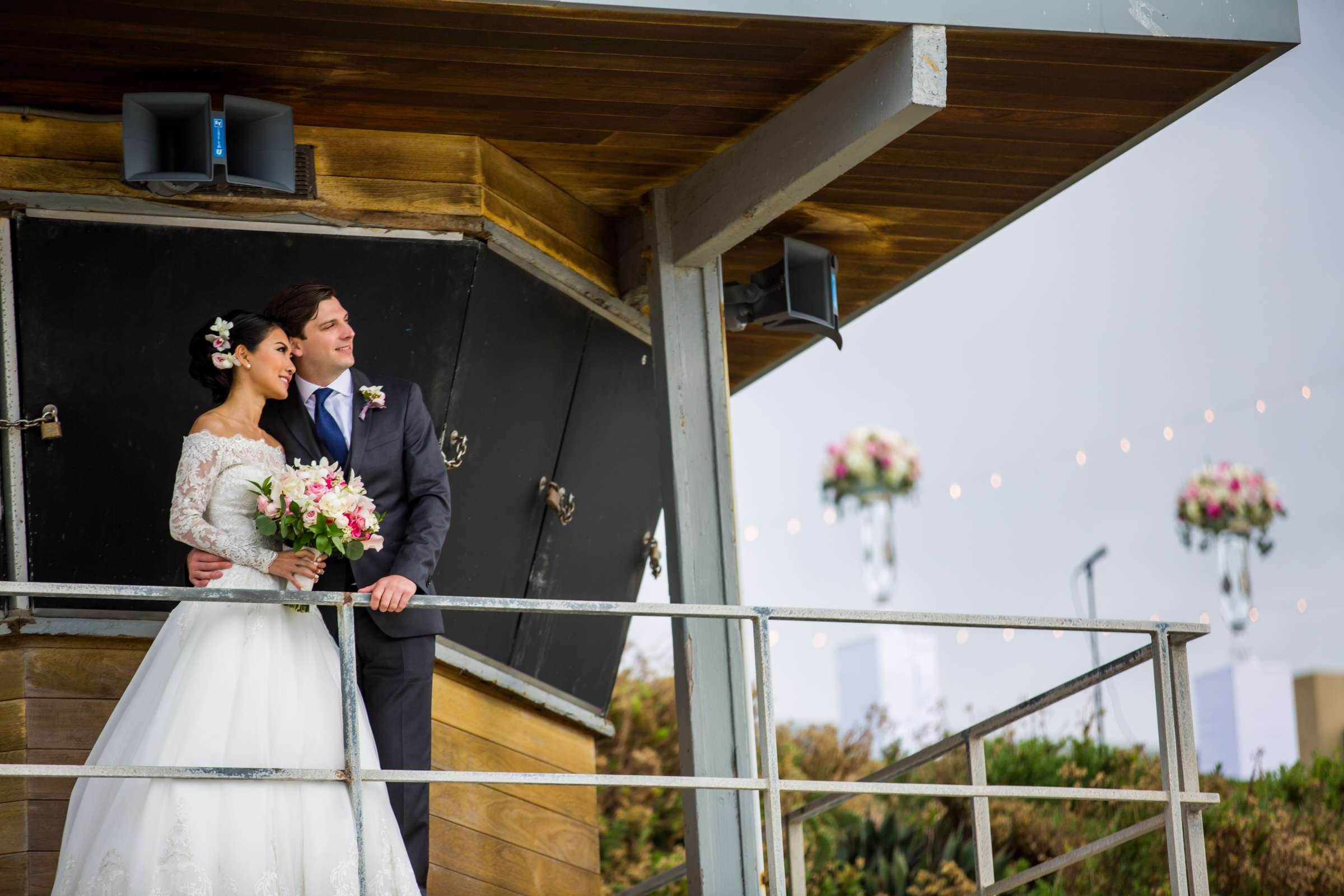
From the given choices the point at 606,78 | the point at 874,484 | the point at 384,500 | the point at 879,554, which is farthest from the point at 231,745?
the point at 874,484

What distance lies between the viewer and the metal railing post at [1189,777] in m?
5.05

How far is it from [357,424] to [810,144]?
1845 millimetres

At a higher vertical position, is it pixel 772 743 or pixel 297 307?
pixel 297 307

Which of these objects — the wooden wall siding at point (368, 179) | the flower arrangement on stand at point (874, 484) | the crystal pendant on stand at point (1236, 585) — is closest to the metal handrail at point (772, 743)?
the wooden wall siding at point (368, 179)

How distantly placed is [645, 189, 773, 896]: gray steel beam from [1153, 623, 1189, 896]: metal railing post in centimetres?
151

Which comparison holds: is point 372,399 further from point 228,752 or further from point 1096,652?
point 1096,652

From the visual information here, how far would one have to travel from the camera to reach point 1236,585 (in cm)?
1830

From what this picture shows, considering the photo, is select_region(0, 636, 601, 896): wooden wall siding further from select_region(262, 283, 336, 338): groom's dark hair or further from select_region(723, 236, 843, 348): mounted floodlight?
select_region(723, 236, 843, 348): mounted floodlight

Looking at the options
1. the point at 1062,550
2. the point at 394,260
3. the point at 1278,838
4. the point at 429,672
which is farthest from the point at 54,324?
the point at 1062,550

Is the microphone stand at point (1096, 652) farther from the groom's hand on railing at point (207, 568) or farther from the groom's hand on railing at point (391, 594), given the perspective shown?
the groom's hand on railing at point (207, 568)

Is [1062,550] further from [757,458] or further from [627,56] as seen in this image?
[627,56]

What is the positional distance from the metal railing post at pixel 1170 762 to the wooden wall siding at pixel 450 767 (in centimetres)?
265

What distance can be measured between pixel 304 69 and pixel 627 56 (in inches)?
42.6

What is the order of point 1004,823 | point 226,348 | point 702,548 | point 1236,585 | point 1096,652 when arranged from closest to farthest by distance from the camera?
point 226,348 < point 702,548 < point 1004,823 < point 1096,652 < point 1236,585
